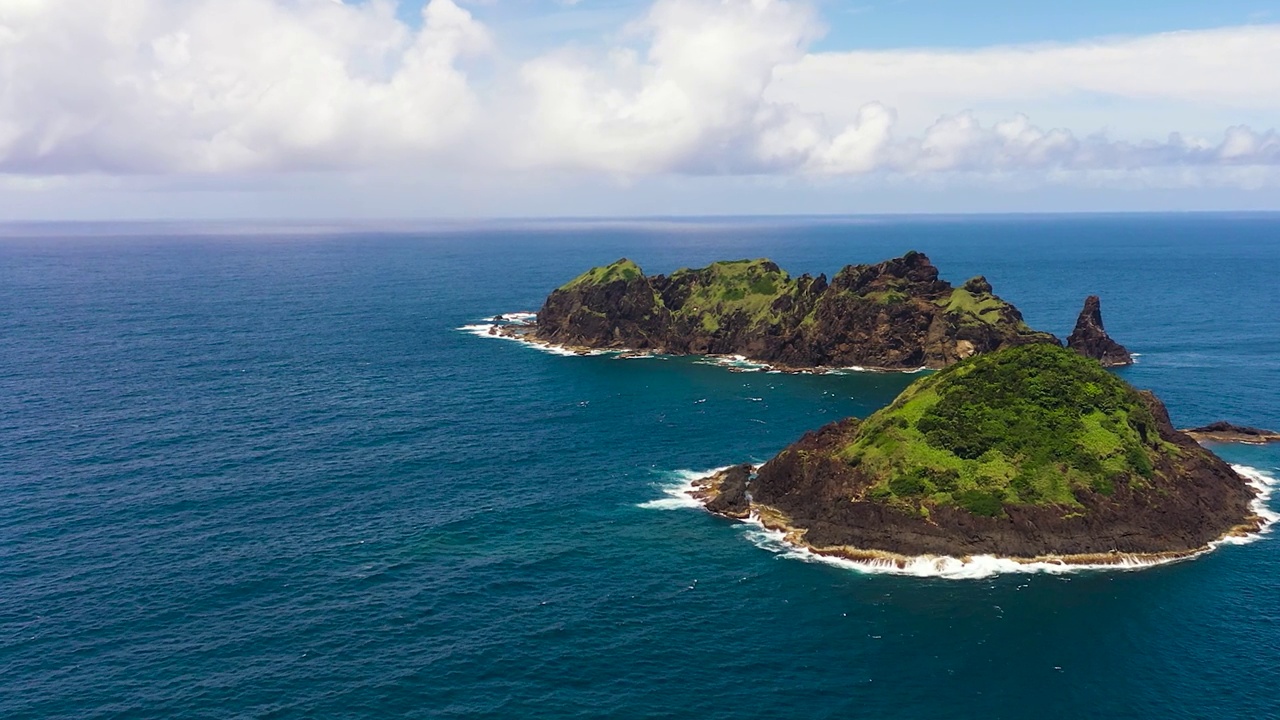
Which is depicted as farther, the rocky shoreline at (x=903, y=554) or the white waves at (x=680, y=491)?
the white waves at (x=680, y=491)

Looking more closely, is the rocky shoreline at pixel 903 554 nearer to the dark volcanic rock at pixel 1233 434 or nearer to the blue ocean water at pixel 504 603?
the blue ocean water at pixel 504 603

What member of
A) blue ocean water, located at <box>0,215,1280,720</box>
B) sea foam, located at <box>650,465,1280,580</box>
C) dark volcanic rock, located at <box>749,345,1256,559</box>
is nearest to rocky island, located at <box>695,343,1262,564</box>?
dark volcanic rock, located at <box>749,345,1256,559</box>

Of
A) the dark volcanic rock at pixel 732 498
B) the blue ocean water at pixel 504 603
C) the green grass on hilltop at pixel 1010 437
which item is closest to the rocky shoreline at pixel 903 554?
the dark volcanic rock at pixel 732 498

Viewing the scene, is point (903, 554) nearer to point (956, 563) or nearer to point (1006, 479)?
point (956, 563)

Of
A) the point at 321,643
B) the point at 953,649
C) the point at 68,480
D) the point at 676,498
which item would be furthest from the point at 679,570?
the point at 68,480

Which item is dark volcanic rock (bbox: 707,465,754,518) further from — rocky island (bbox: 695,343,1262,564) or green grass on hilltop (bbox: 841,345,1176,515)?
green grass on hilltop (bbox: 841,345,1176,515)

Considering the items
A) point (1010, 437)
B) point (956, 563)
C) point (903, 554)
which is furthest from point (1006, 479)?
point (903, 554)
